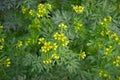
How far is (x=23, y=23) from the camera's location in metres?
3.29

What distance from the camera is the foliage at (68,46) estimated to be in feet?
8.77

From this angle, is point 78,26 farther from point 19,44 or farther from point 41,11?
point 19,44

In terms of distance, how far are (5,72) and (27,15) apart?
0.62 m

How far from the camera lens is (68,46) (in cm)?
289

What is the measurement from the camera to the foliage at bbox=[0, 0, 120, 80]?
105 inches

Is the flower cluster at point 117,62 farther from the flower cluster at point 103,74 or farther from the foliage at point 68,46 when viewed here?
the flower cluster at point 103,74

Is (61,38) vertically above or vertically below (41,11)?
below

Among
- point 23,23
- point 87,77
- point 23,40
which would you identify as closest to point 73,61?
point 87,77

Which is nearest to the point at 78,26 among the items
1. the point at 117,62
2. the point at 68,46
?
the point at 68,46

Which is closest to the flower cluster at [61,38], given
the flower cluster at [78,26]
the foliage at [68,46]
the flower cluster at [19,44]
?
the foliage at [68,46]

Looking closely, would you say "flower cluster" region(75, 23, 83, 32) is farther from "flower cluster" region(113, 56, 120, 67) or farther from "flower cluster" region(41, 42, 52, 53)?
"flower cluster" region(113, 56, 120, 67)

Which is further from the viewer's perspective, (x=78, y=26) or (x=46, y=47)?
(x=78, y=26)

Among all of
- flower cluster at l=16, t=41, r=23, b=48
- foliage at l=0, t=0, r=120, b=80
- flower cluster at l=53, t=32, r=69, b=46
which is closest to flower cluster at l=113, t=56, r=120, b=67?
foliage at l=0, t=0, r=120, b=80

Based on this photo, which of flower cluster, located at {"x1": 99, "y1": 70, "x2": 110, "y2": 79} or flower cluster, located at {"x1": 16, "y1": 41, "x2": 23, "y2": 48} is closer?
flower cluster, located at {"x1": 99, "y1": 70, "x2": 110, "y2": 79}
